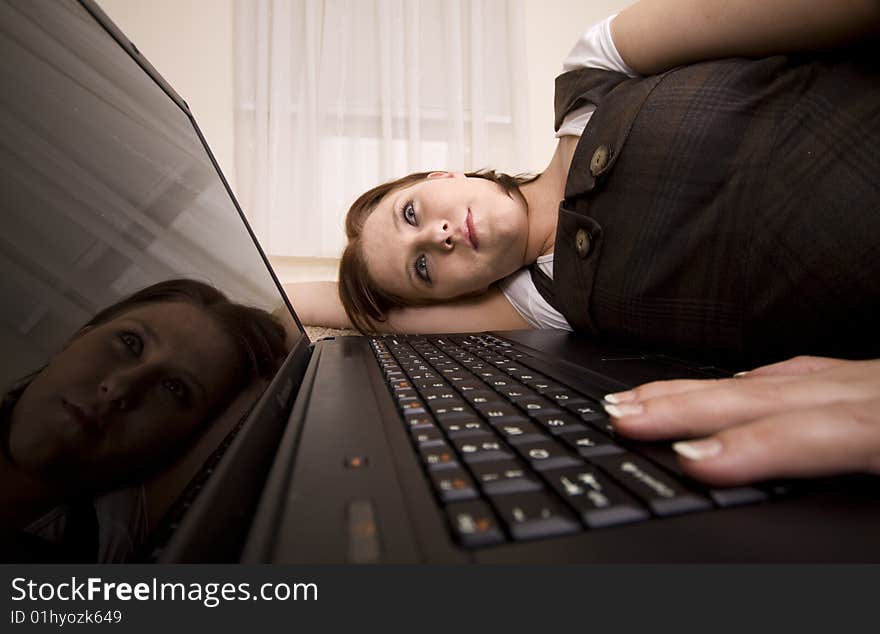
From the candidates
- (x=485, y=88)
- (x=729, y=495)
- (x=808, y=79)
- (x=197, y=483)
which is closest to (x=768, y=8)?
(x=808, y=79)

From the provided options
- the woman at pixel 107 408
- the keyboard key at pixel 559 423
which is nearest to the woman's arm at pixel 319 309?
the woman at pixel 107 408

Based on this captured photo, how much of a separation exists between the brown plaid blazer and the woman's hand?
0.54 ft

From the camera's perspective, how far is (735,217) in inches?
19.3

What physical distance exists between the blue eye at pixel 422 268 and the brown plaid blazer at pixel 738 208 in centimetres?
36

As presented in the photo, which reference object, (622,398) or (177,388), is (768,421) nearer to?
(622,398)

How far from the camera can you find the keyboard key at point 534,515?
0.16m

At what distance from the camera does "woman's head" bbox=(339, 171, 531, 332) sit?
891 mm

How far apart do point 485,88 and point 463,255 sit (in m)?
1.12

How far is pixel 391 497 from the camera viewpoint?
193 millimetres

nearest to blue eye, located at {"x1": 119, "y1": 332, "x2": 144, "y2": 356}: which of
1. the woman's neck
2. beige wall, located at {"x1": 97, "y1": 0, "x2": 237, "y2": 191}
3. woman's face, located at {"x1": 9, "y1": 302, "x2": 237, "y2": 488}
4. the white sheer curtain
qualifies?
woman's face, located at {"x1": 9, "y1": 302, "x2": 237, "y2": 488}

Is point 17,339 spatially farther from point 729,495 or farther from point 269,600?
point 729,495

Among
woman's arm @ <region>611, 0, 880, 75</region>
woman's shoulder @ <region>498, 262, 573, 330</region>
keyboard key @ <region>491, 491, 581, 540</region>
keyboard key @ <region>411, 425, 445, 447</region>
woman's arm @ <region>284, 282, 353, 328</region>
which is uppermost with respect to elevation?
woman's arm @ <region>611, 0, 880, 75</region>

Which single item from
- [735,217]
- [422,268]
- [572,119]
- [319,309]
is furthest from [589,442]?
[319,309]

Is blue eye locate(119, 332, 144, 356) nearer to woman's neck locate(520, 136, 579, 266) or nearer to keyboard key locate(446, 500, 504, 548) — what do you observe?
keyboard key locate(446, 500, 504, 548)
